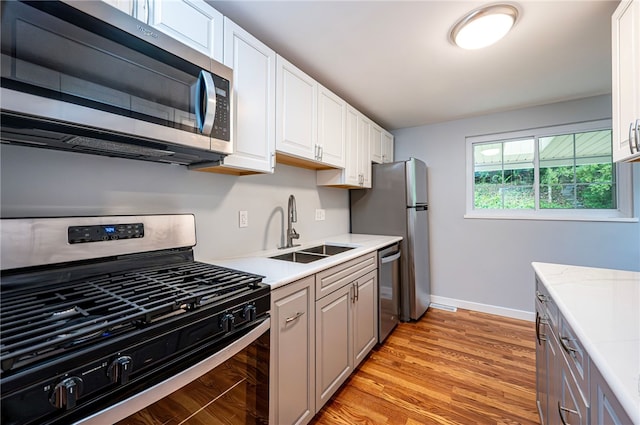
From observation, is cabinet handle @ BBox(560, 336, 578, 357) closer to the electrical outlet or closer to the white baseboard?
→ the electrical outlet

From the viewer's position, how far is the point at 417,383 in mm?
1885

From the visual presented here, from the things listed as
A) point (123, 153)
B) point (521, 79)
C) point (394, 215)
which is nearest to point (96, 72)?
point (123, 153)

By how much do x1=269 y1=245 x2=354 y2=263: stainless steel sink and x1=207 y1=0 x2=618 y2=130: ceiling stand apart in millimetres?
1444

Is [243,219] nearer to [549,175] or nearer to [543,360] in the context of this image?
[543,360]

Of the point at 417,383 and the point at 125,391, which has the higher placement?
the point at 125,391

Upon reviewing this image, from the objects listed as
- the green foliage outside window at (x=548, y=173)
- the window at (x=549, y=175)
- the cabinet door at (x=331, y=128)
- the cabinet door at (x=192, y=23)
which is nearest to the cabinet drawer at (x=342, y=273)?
the cabinet door at (x=331, y=128)

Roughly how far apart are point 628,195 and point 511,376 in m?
2.06

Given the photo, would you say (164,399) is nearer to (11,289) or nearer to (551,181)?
(11,289)

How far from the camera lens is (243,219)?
6.07ft

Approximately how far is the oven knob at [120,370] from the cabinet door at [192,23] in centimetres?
122

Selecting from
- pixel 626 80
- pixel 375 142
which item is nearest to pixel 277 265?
pixel 626 80

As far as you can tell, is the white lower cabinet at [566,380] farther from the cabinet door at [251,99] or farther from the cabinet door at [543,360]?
the cabinet door at [251,99]

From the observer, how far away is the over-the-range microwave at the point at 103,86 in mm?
740

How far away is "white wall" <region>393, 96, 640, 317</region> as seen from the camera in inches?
102
